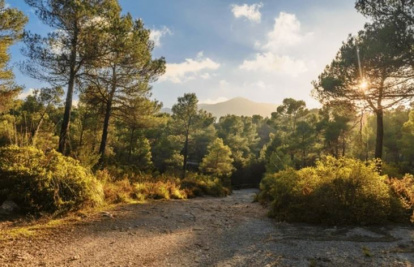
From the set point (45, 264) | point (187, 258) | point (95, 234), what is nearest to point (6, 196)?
point (95, 234)

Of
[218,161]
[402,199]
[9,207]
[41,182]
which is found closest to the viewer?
[9,207]

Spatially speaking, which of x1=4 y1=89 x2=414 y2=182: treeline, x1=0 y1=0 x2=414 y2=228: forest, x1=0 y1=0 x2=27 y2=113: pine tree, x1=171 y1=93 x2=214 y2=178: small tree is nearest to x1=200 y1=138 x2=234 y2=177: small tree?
x1=4 y1=89 x2=414 y2=182: treeline

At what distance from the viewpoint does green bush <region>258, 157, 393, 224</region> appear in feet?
21.5

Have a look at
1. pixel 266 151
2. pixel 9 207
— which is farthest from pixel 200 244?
pixel 266 151

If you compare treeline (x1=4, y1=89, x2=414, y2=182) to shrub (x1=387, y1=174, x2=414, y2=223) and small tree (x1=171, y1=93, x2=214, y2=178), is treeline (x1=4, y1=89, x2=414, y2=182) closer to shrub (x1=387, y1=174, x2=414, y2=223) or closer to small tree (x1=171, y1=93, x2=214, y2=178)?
small tree (x1=171, y1=93, x2=214, y2=178)

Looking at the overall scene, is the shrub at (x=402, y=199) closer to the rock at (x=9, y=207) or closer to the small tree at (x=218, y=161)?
the rock at (x=9, y=207)

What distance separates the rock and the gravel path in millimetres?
1205

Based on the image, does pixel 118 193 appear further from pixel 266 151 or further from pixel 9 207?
pixel 266 151

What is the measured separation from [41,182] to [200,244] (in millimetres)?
3529

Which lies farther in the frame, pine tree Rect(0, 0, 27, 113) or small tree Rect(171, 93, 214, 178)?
small tree Rect(171, 93, 214, 178)

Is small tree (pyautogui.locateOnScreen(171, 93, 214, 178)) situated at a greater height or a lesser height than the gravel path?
greater

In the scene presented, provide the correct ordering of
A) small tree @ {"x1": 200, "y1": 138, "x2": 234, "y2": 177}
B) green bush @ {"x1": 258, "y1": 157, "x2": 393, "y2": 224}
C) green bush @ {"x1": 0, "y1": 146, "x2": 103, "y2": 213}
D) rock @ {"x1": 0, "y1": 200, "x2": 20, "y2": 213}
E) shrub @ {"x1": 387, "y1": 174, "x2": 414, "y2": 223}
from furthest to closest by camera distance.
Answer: small tree @ {"x1": 200, "y1": 138, "x2": 234, "y2": 177}
shrub @ {"x1": 387, "y1": 174, "x2": 414, "y2": 223}
green bush @ {"x1": 258, "y1": 157, "x2": 393, "y2": 224}
green bush @ {"x1": 0, "y1": 146, "x2": 103, "y2": 213}
rock @ {"x1": 0, "y1": 200, "x2": 20, "y2": 213}

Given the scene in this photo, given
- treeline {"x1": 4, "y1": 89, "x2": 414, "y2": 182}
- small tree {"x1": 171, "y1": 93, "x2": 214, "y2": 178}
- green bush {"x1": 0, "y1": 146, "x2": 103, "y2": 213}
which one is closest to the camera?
green bush {"x1": 0, "y1": 146, "x2": 103, "y2": 213}

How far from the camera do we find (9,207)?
5.46 meters
